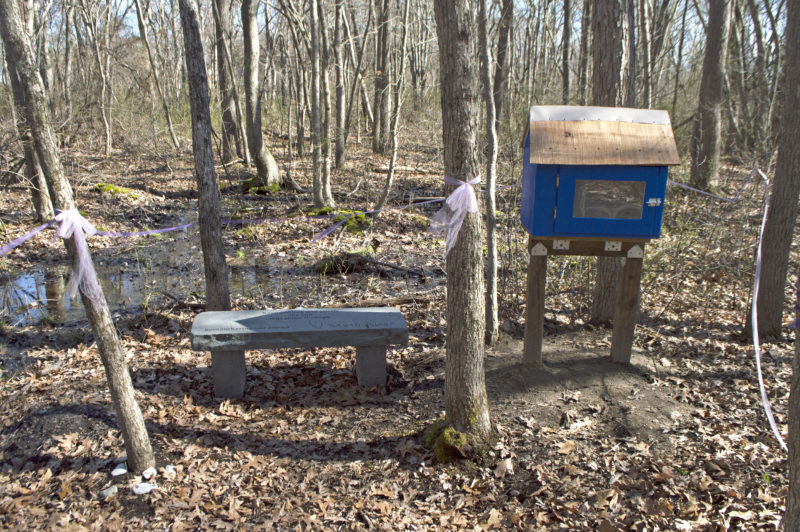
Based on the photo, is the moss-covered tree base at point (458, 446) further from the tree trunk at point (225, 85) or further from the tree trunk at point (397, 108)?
the tree trunk at point (225, 85)

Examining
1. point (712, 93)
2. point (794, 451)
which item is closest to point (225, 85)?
point (712, 93)

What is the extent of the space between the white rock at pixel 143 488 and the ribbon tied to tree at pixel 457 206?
8.41ft

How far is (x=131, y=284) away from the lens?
862 centimetres

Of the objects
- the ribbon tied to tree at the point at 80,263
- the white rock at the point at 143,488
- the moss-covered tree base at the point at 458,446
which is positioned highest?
the ribbon tied to tree at the point at 80,263

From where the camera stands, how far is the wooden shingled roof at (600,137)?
4047 mm

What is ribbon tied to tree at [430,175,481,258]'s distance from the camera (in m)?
3.40

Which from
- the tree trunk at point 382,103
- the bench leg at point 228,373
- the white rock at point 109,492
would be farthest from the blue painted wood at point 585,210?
the tree trunk at point 382,103

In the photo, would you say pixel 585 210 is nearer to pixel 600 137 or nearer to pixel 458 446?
pixel 600 137

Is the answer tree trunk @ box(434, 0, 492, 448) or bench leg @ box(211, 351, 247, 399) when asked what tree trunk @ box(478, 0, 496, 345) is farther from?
bench leg @ box(211, 351, 247, 399)

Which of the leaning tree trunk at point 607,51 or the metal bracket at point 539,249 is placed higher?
the leaning tree trunk at point 607,51

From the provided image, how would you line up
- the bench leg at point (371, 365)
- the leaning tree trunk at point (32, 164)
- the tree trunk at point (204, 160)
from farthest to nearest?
the leaning tree trunk at point (32, 164) < the tree trunk at point (204, 160) < the bench leg at point (371, 365)

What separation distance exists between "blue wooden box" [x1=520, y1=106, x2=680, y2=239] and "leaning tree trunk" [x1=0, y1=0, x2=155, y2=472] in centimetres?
317

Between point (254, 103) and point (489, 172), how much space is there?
37.4 feet

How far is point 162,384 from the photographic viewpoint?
5039 millimetres
